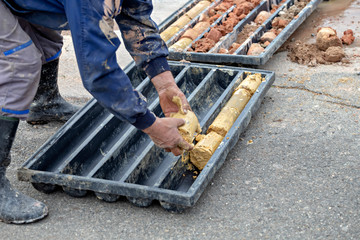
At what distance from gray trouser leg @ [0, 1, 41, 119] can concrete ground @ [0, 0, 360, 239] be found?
63 cm

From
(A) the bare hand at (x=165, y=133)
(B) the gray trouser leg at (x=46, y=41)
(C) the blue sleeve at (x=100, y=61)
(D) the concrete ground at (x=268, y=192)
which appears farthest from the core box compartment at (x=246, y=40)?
(C) the blue sleeve at (x=100, y=61)

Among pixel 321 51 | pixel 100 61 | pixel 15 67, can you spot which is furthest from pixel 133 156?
pixel 321 51

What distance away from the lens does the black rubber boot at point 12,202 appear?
9.57 feet

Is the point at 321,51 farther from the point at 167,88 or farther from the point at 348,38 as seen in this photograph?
the point at 167,88

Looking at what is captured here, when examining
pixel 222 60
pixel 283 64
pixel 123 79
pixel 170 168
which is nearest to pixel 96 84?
pixel 123 79

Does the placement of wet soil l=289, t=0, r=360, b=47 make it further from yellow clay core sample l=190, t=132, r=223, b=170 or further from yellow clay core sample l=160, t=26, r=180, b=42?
yellow clay core sample l=190, t=132, r=223, b=170

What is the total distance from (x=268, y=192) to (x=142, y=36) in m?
1.18

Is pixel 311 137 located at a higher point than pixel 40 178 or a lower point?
lower

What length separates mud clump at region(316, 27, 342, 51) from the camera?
15.5 feet

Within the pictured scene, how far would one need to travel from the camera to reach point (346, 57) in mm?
4691

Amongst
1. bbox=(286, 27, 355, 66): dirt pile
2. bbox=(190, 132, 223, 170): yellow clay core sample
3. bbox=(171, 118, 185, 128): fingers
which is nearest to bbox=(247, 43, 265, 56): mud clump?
bbox=(286, 27, 355, 66): dirt pile

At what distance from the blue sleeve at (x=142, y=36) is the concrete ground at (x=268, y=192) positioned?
82 centimetres

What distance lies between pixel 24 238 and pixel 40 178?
39 cm

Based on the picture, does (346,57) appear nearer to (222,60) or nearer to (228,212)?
(222,60)
